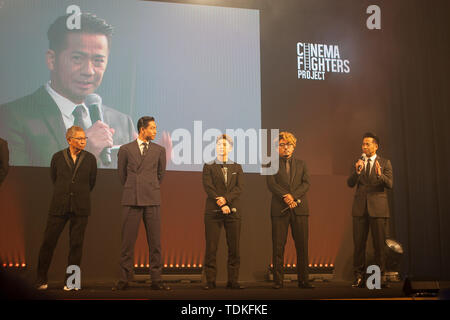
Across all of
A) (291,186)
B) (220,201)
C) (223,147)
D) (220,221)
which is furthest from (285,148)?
(220,221)

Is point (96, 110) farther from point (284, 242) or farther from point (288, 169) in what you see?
point (284, 242)

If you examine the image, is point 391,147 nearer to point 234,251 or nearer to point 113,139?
point 234,251

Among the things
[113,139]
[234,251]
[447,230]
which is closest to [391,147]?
[447,230]

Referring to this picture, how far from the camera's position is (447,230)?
20.9 feet

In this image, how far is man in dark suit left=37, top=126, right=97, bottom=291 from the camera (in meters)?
4.58

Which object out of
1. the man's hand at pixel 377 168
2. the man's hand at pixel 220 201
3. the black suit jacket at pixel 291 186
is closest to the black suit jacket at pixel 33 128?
the man's hand at pixel 220 201

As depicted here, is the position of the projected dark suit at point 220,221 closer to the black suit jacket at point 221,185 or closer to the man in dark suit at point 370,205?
the black suit jacket at point 221,185

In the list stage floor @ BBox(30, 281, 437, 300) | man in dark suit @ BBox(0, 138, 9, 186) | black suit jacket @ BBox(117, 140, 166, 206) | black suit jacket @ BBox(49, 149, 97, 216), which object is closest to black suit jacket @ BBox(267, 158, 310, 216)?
stage floor @ BBox(30, 281, 437, 300)

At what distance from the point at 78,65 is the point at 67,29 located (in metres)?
0.45

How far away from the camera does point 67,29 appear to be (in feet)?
18.7

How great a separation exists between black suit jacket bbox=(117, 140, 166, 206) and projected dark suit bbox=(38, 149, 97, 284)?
40cm

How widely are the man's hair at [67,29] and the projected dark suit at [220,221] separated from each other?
230 cm
